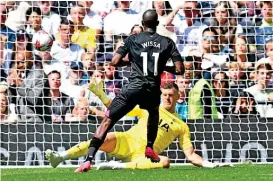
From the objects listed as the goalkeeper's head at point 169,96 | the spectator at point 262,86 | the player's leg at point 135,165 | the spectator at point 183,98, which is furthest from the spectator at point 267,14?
the player's leg at point 135,165

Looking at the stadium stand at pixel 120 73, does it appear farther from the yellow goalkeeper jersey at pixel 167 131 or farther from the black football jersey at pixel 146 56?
the black football jersey at pixel 146 56

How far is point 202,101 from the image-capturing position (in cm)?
1330

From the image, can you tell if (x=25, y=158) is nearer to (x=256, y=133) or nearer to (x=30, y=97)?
(x=30, y=97)

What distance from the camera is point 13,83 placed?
13664mm

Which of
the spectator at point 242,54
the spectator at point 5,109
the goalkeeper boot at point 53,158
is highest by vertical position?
the spectator at point 242,54

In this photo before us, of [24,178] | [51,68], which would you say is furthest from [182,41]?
[24,178]

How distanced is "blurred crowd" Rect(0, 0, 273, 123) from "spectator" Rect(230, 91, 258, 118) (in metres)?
0.02

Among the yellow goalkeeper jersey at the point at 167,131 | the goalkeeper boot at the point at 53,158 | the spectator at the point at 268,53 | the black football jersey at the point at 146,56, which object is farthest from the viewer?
the spectator at the point at 268,53

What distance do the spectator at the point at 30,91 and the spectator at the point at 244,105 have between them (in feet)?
10.9

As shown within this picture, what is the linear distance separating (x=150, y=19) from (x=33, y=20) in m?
A: 5.29

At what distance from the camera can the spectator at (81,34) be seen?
46.1ft

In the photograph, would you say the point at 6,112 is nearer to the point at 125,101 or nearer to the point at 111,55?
the point at 111,55

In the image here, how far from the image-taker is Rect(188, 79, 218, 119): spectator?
13.2 m

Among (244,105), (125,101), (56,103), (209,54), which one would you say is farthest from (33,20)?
(125,101)
